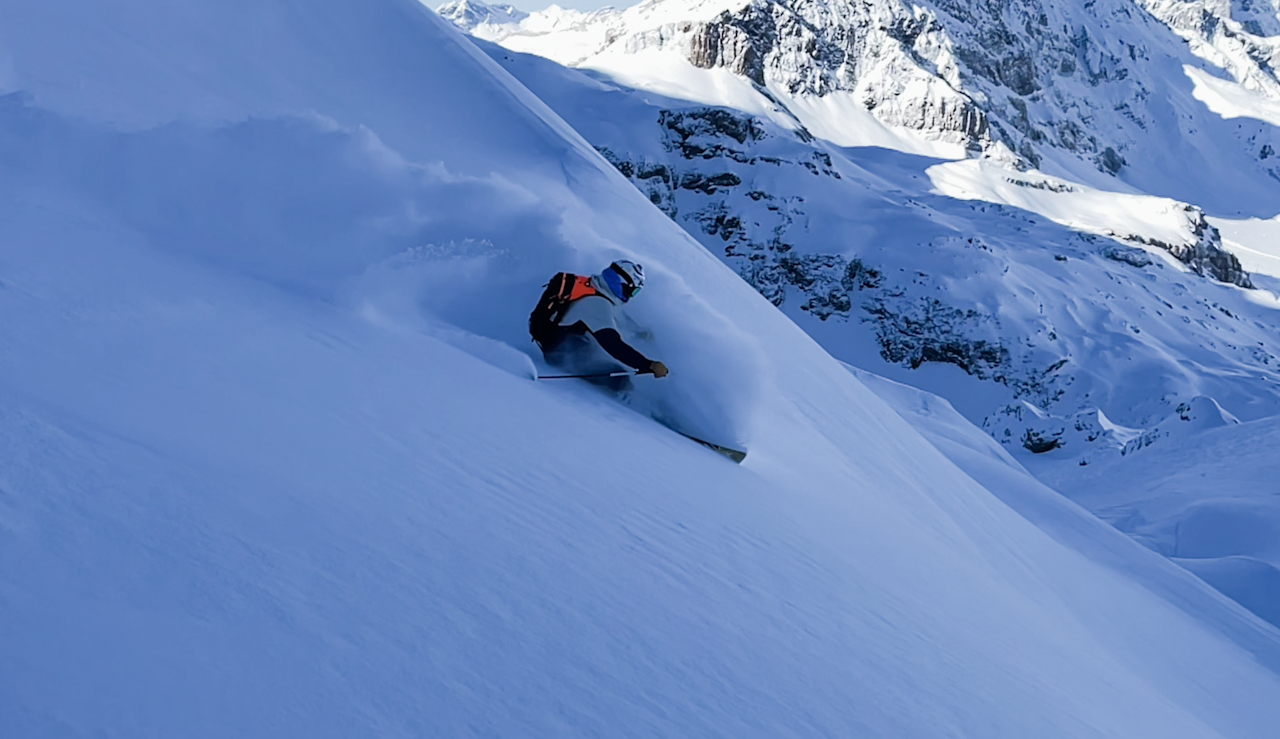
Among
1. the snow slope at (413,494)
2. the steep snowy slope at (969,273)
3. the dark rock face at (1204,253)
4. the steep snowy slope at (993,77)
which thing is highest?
the steep snowy slope at (993,77)

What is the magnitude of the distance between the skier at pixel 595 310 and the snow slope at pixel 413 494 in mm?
255

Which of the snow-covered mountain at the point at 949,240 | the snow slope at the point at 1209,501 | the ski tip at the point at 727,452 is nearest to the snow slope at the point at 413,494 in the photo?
the ski tip at the point at 727,452

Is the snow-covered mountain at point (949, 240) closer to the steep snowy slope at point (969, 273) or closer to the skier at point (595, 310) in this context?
the steep snowy slope at point (969, 273)

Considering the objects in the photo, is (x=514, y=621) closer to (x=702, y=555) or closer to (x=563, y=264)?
(x=702, y=555)

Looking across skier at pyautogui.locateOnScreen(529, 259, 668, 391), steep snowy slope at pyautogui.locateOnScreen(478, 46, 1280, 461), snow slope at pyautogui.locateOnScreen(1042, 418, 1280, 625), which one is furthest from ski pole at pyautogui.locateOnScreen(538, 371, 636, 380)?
steep snowy slope at pyautogui.locateOnScreen(478, 46, 1280, 461)

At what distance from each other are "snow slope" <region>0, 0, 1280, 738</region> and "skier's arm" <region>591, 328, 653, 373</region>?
250 mm

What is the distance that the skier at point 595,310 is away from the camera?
4367 mm

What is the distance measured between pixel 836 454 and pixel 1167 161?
73728mm

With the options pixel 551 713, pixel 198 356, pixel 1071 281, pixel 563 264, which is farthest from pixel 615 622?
pixel 1071 281

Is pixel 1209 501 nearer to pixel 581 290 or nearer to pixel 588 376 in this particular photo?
pixel 588 376

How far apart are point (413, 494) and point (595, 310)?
82.5 inches

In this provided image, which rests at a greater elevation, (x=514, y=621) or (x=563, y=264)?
(x=563, y=264)

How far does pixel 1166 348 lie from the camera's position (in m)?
22.4

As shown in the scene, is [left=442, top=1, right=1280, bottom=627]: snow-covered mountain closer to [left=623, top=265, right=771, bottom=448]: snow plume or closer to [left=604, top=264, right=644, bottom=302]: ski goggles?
[left=623, top=265, right=771, bottom=448]: snow plume
